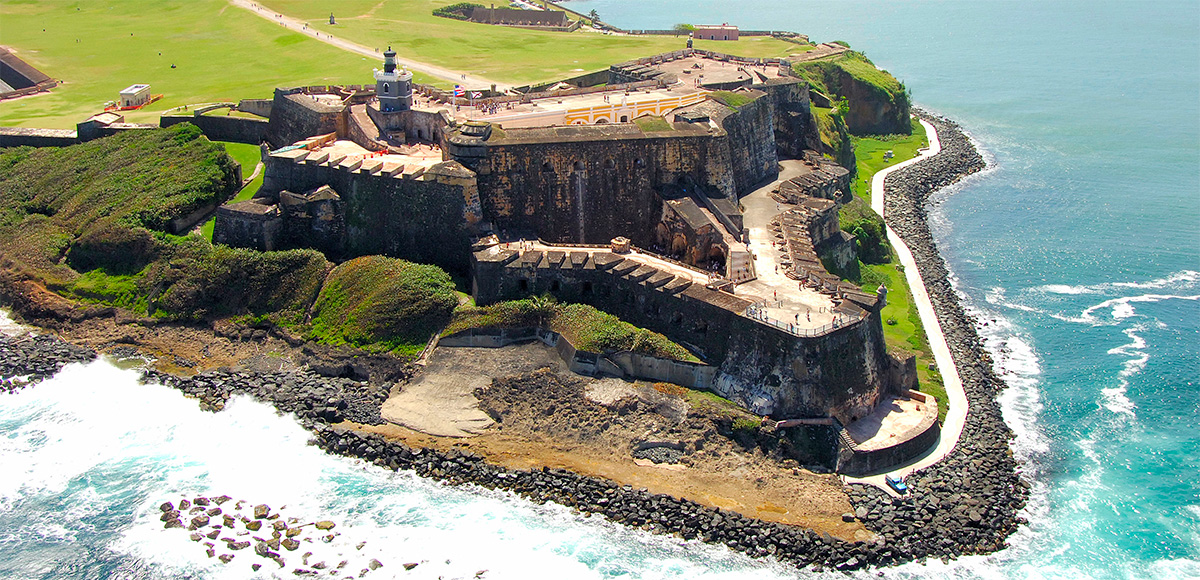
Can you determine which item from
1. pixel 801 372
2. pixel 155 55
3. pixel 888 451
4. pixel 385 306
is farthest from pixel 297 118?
pixel 888 451

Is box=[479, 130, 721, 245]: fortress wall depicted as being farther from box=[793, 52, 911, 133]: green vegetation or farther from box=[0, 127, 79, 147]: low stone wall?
box=[793, 52, 911, 133]: green vegetation

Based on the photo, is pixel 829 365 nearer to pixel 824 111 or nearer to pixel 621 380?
pixel 621 380

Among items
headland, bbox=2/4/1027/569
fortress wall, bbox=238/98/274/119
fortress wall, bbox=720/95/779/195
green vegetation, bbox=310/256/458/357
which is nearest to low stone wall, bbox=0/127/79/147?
headland, bbox=2/4/1027/569

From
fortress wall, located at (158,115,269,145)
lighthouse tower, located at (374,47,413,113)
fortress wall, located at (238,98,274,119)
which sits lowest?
fortress wall, located at (158,115,269,145)

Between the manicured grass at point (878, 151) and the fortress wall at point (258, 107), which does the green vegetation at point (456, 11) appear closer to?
the manicured grass at point (878, 151)

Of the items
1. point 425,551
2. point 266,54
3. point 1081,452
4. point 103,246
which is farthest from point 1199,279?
point 266,54

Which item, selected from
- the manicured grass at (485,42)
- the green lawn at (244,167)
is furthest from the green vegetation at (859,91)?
the green lawn at (244,167)
